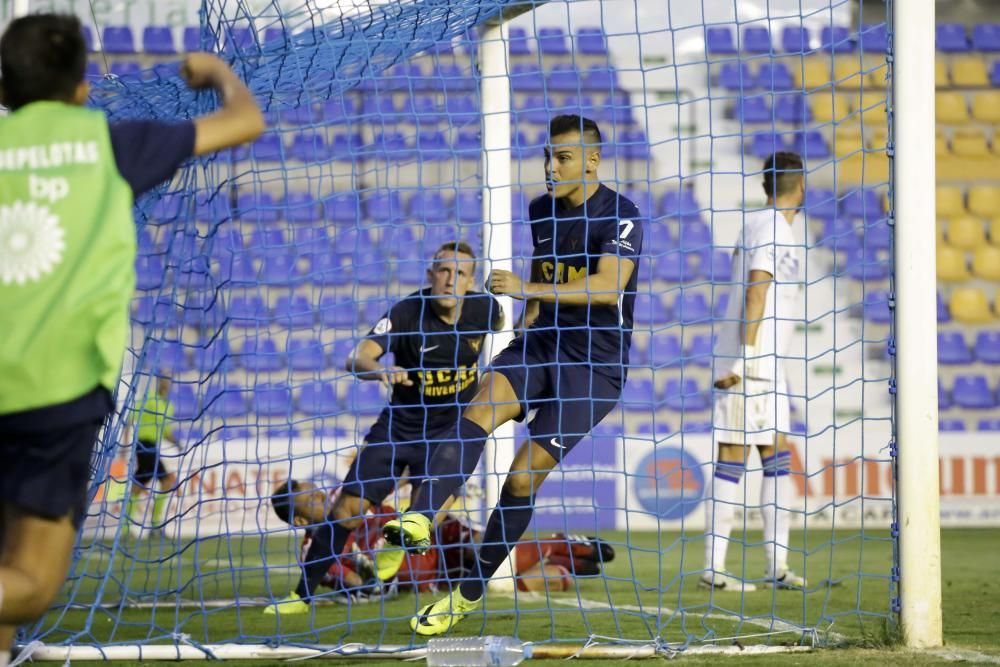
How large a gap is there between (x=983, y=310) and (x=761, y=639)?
371 inches

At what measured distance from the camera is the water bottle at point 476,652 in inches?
148

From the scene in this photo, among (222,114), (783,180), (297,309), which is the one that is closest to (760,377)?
(783,180)

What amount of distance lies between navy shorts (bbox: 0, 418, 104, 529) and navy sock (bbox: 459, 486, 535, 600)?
6.99ft

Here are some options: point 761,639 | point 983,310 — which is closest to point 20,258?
point 761,639

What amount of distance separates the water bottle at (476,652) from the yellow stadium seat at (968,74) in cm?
1160

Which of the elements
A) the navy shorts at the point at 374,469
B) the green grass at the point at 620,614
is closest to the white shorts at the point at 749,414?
the green grass at the point at 620,614

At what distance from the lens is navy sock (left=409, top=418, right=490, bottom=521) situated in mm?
4426

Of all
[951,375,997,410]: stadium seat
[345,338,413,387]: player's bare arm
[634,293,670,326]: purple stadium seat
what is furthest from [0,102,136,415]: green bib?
[951,375,997,410]: stadium seat

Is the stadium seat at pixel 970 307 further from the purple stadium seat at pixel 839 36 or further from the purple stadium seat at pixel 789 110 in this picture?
the purple stadium seat at pixel 839 36

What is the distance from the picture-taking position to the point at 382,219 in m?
12.1

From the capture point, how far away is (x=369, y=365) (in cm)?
570

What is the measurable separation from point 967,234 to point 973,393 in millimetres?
1863

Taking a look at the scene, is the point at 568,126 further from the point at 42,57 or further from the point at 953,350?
the point at 953,350

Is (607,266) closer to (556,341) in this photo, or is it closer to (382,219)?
(556,341)
